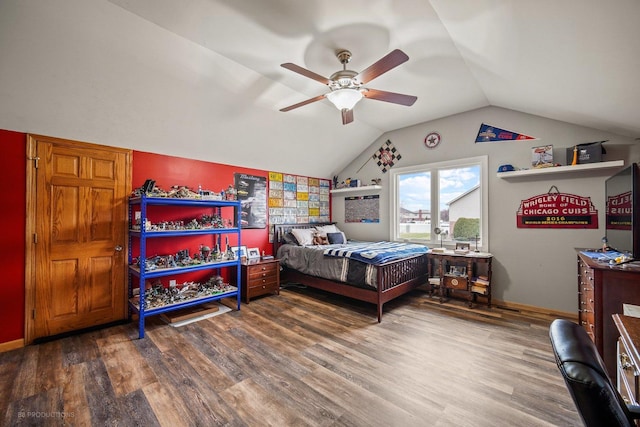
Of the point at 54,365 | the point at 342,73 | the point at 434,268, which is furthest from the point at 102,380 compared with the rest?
the point at 434,268

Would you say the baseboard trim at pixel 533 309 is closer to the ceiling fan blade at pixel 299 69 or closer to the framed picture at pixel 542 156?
the framed picture at pixel 542 156

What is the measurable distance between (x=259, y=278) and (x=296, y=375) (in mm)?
2056

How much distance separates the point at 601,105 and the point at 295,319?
3957 millimetres

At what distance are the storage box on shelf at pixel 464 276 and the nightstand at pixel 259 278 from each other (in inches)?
96.6

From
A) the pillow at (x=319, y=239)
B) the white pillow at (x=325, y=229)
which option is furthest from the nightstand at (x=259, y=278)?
the white pillow at (x=325, y=229)

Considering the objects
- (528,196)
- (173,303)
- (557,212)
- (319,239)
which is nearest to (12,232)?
(173,303)

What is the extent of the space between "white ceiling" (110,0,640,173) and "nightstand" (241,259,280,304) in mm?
2488

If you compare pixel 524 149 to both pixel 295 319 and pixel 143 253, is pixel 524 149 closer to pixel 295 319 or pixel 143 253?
pixel 295 319

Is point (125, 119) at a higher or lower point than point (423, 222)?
higher

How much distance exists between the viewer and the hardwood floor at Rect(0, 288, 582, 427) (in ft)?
5.72

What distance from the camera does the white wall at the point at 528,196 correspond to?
320 cm

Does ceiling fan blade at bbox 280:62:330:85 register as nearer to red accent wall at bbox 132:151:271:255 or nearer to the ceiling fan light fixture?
the ceiling fan light fixture

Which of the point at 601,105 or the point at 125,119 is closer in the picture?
the point at 601,105

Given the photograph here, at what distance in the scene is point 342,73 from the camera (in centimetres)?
239
